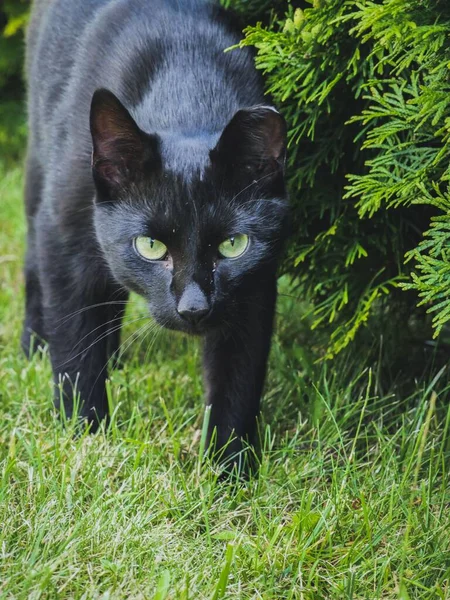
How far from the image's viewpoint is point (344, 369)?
238cm

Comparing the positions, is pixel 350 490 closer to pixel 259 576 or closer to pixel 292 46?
pixel 259 576

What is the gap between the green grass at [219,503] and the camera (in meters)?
1.53

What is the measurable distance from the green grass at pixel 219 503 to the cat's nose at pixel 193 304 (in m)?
0.32

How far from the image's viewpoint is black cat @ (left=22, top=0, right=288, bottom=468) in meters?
1.81

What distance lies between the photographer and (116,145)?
183cm

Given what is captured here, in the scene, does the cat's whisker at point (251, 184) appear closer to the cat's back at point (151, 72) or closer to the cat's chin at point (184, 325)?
the cat's back at point (151, 72)

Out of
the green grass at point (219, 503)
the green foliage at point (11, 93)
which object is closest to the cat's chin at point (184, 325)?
the green grass at point (219, 503)

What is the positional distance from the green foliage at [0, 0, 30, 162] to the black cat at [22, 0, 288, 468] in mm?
1986

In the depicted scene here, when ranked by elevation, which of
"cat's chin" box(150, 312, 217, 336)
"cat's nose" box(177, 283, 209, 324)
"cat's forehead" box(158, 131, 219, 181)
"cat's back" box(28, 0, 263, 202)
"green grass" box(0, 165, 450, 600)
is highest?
"cat's back" box(28, 0, 263, 202)

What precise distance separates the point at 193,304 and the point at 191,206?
0.73 feet

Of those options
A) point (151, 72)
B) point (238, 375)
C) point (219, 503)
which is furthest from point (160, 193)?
point (219, 503)

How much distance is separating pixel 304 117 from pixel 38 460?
1111 millimetres

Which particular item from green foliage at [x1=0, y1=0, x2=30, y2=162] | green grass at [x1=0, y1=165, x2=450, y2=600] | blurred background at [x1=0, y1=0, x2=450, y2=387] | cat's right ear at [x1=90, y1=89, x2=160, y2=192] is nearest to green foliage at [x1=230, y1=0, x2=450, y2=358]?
blurred background at [x1=0, y1=0, x2=450, y2=387]

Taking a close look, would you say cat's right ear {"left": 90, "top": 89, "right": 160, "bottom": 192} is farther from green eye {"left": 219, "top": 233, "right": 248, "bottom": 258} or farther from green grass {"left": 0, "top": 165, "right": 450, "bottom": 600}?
green grass {"left": 0, "top": 165, "right": 450, "bottom": 600}
